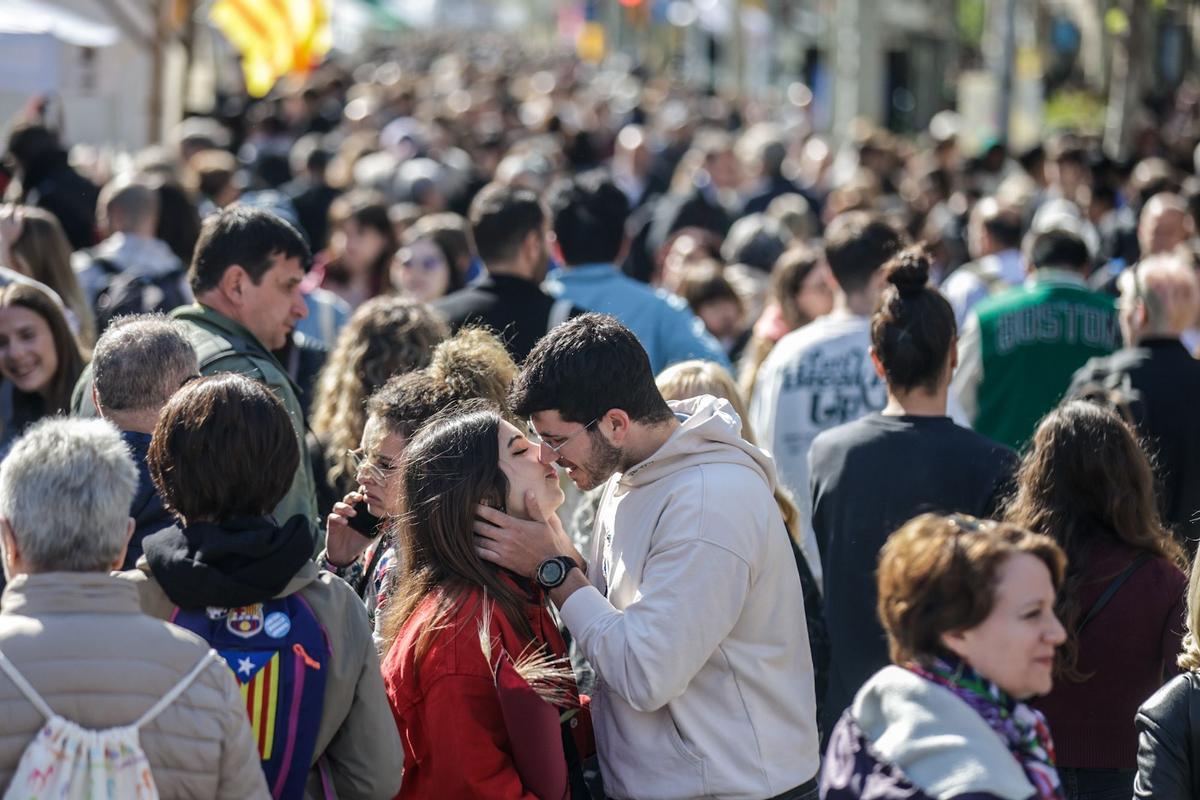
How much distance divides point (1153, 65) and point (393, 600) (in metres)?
39.1

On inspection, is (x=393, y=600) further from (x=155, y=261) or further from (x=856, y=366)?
(x=155, y=261)

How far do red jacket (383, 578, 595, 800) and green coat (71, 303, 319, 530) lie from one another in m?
1.22

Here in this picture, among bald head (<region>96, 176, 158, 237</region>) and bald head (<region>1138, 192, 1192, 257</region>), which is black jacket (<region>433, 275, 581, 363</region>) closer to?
bald head (<region>96, 176, 158, 237</region>)

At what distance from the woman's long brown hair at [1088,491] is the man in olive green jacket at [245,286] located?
2.17m

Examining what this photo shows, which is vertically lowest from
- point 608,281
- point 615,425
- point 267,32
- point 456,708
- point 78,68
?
point 456,708

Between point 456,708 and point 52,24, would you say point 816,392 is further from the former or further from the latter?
point 52,24

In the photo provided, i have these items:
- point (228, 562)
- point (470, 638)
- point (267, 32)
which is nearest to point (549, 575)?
point (470, 638)

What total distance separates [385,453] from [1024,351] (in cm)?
355

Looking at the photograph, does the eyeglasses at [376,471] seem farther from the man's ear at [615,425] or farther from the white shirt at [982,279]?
the white shirt at [982,279]

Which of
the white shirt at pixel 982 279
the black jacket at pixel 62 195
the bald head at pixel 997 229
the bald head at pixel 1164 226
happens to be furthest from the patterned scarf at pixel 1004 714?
the black jacket at pixel 62 195

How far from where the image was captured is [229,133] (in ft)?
57.9

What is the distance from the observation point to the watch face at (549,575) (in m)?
3.55

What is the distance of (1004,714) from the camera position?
9.61 feet

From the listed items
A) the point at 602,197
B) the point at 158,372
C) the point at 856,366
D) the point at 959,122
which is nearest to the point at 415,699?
the point at 158,372
